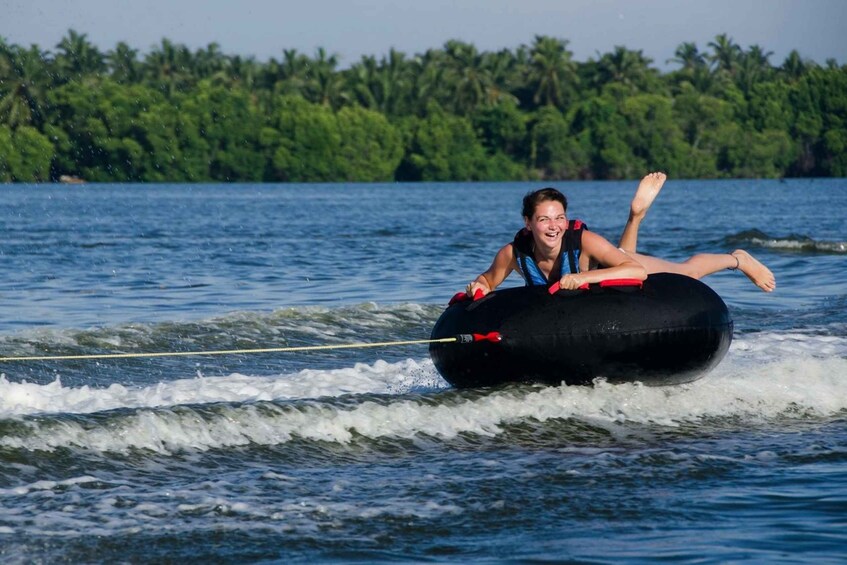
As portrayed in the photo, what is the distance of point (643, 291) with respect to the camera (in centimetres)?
857

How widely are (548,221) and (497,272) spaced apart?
78 cm

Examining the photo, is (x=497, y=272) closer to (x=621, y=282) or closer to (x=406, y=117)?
(x=621, y=282)

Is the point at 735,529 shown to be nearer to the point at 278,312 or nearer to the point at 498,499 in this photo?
the point at 498,499

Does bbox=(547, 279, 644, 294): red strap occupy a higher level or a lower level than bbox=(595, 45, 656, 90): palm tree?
lower

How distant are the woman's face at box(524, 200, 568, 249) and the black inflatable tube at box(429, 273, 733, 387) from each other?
1.30ft

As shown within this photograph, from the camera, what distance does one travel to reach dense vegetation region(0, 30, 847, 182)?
102m

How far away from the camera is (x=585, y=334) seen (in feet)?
27.5

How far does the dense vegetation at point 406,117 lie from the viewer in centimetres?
10169

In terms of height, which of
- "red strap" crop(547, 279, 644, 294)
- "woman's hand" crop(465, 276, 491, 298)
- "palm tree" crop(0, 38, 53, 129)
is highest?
"palm tree" crop(0, 38, 53, 129)

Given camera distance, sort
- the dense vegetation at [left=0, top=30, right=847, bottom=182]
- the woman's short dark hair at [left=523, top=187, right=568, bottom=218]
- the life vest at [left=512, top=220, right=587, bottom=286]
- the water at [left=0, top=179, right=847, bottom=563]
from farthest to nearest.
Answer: the dense vegetation at [left=0, top=30, right=847, bottom=182] < the life vest at [left=512, top=220, right=587, bottom=286] < the woman's short dark hair at [left=523, top=187, right=568, bottom=218] < the water at [left=0, top=179, right=847, bottom=563]

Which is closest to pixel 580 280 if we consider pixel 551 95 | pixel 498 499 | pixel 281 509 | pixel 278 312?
pixel 498 499

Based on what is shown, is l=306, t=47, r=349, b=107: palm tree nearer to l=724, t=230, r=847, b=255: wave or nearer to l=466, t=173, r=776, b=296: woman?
l=724, t=230, r=847, b=255: wave

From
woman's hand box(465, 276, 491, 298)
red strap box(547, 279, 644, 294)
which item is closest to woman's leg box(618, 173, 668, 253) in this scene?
red strap box(547, 279, 644, 294)

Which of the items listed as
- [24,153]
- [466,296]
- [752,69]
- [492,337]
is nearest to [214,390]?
[466,296]
